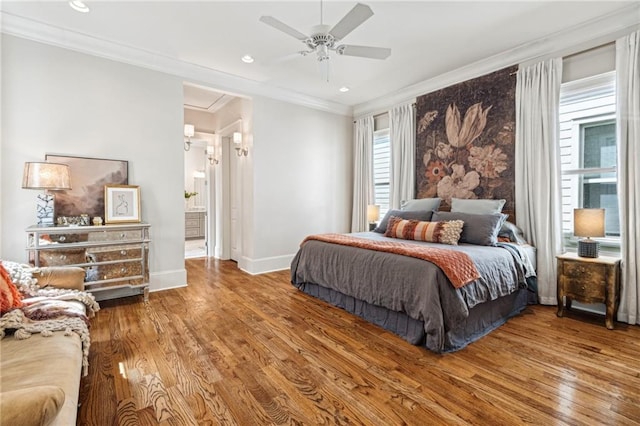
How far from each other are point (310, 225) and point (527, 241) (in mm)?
3212

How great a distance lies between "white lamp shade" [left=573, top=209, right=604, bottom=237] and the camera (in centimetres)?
273

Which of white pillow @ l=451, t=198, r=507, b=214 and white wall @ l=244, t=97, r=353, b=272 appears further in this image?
white wall @ l=244, t=97, r=353, b=272

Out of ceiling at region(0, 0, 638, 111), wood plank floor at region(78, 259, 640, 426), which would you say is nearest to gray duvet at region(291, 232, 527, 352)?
wood plank floor at region(78, 259, 640, 426)

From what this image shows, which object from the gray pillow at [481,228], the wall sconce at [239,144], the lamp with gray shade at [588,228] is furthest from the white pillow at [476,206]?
the wall sconce at [239,144]

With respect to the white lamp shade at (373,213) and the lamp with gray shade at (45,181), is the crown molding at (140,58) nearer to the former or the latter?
the lamp with gray shade at (45,181)

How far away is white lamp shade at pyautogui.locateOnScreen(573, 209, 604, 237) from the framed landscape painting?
15.9 ft

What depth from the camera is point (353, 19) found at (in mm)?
2225

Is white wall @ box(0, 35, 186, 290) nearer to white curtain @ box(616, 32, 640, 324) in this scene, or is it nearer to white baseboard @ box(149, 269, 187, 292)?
white baseboard @ box(149, 269, 187, 292)

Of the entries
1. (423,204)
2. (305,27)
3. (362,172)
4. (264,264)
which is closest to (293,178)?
(362,172)

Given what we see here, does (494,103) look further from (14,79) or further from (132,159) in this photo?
(14,79)

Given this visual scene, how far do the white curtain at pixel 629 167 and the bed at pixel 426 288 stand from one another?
732 millimetres

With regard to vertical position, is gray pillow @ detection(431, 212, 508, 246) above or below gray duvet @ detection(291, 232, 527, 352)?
above

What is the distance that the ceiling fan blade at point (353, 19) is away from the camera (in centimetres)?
212

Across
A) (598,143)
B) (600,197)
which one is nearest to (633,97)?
(598,143)
